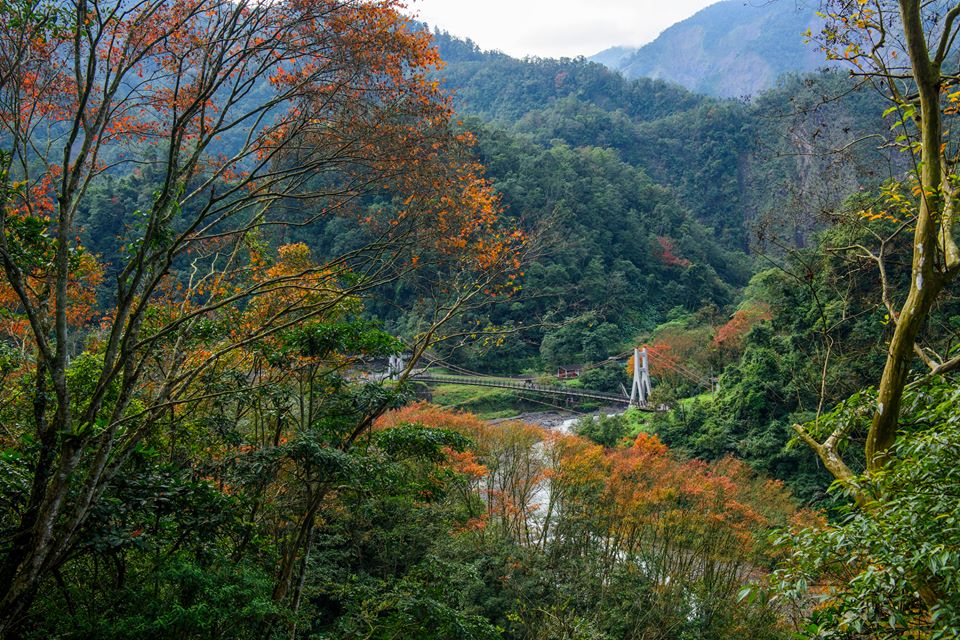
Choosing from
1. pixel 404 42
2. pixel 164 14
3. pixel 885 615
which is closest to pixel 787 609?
pixel 885 615

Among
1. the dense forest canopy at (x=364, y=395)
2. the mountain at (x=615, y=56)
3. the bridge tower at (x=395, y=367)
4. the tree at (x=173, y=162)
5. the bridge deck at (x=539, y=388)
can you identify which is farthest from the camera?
the mountain at (x=615, y=56)

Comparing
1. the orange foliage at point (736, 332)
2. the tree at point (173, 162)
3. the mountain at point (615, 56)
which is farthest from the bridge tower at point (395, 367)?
the mountain at point (615, 56)

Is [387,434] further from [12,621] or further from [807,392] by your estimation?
[807,392]

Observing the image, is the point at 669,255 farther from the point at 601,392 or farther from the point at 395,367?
the point at 395,367

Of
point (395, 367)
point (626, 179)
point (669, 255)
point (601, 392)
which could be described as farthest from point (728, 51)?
point (395, 367)

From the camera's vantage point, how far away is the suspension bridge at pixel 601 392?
21.6 metres

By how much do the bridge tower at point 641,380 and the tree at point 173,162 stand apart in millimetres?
16865

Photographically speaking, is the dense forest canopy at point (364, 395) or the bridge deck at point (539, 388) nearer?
the dense forest canopy at point (364, 395)

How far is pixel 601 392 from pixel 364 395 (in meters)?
20.9

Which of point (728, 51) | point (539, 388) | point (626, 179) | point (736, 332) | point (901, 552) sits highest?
point (728, 51)

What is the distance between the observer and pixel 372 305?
2662 cm

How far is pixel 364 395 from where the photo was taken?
5.26 meters

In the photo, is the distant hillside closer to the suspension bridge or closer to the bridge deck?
the suspension bridge

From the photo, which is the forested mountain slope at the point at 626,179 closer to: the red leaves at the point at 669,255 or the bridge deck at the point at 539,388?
the red leaves at the point at 669,255
